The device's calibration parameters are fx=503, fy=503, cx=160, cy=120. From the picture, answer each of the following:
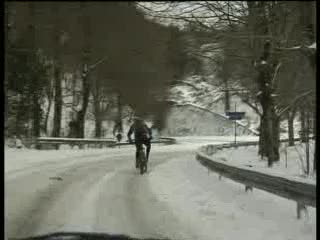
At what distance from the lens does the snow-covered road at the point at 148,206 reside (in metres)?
5.30

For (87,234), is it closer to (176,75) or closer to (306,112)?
(176,75)

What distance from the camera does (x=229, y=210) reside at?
6.59m

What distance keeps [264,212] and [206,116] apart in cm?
156

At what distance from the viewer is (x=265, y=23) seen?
577 cm

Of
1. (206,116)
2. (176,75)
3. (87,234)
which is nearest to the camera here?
(176,75)

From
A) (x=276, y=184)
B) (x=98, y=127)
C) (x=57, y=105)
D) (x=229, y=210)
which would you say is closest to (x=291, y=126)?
(x=229, y=210)

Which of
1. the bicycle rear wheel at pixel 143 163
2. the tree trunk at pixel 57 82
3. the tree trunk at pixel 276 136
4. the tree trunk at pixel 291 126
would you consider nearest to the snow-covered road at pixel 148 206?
the bicycle rear wheel at pixel 143 163

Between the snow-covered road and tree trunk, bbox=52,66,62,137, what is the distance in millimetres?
614

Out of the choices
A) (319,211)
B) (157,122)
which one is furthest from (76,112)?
(319,211)

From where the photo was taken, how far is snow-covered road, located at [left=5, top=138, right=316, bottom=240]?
5.30 m

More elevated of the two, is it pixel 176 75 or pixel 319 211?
pixel 176 75

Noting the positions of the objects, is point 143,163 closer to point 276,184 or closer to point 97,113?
point 276,184

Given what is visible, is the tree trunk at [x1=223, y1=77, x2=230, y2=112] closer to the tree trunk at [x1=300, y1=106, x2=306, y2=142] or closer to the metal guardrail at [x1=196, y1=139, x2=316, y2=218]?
the metal guardrail at [x1=196, y1=139, x2=316, y2=218]

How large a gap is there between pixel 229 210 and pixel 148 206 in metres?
1.16
